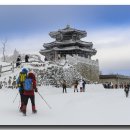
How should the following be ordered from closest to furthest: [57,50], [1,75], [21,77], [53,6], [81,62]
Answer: [21,77]
[53,6]
[1,75]
[81,62]
[57,50]

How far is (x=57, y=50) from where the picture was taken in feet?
125

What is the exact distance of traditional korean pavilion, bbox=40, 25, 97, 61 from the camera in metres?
38.0

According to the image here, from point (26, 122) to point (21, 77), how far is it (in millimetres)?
1376

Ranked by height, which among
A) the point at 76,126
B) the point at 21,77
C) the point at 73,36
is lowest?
the point at 76,126

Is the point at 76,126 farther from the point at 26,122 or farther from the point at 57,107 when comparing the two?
the point at 57,107

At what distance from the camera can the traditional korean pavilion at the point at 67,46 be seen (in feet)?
Answer: 125

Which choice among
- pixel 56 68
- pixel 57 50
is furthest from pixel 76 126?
pixel 57 50

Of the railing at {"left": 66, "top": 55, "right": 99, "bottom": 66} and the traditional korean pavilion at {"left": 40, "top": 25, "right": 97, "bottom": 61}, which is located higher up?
the traditional korean pavilion at {"left": 40, "top": 25, "right": 97, "bottom": 61}

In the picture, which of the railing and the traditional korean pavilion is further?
the traditional korean pavilion

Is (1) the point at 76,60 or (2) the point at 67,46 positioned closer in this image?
(1) the point at 76,60

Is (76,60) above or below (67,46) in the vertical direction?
below

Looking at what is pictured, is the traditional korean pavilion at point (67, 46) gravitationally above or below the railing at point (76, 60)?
above

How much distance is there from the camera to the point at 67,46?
128 feet

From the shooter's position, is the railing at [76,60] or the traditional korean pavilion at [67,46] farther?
the traditional korean pavilion at [67,46]
